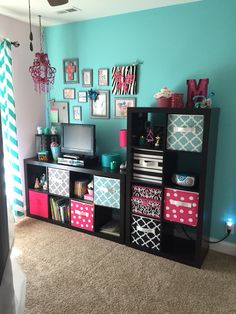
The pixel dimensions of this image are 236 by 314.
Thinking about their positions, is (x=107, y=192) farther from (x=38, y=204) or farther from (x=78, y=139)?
(x=38, y=204)

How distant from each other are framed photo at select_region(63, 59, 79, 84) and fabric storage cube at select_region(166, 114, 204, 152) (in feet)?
4.76

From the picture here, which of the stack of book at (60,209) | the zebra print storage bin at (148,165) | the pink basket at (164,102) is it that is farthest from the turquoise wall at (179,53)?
the stack of book at (60,209)

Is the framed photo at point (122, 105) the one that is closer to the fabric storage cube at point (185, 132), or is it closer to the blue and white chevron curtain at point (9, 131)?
the fabric storage cube at point (185, 132)

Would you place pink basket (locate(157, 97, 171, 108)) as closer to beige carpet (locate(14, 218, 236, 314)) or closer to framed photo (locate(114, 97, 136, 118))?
framed photo (locate(114, 97, 136, 118))

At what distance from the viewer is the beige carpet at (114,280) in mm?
1912

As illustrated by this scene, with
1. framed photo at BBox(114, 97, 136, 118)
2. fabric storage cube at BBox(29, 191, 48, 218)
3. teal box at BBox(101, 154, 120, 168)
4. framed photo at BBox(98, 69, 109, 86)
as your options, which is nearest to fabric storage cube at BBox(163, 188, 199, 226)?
teal box at BBox(101, 154, 120, 168)

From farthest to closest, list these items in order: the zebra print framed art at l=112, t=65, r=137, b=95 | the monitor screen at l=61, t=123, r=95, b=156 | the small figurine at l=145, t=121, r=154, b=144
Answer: the monitor screen at l=61, t=123, r=95, b=156
the zebra print framed art at l=112, t=65, r=137, b=95
the small figurine at l=145, t=121, r=154, b=144

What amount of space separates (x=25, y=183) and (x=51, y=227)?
647 mm

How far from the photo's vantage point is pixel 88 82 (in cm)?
313

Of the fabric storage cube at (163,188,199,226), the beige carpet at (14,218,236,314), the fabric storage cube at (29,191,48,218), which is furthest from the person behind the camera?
the fabric storage cube at (29,191,48,218)

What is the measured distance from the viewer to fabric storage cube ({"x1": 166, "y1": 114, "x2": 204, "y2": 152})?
2199 mm

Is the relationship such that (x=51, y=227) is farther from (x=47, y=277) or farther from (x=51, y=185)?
(x=47, y=277)

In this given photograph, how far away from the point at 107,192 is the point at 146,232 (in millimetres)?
556

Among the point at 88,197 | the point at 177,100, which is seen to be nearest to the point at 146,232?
the point at 88,197
